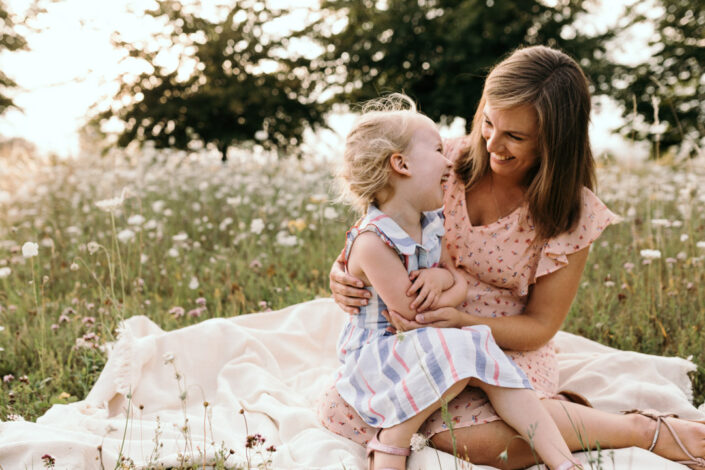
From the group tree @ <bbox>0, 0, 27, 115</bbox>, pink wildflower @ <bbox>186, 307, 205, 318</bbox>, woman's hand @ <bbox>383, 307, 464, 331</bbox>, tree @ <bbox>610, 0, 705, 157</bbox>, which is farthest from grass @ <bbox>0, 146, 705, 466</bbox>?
tree @ <bbox>610, 0, 705, 157</bbox>

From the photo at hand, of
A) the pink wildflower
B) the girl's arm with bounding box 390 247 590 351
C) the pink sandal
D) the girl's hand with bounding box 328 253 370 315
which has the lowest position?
the pink wildflower

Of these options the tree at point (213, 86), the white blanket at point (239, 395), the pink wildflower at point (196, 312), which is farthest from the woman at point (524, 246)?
the tree at point (213, 86)

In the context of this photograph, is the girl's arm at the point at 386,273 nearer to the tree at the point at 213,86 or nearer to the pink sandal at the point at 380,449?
the pink sandal at the point at 380,449

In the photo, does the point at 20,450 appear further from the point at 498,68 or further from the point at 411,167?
the point at 498,68

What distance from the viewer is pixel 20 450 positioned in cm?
192

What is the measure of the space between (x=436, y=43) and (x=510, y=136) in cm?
749

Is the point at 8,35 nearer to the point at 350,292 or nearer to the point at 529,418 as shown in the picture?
the point at 350,292

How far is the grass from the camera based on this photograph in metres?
2.94

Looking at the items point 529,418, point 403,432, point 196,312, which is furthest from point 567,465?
point 196,312

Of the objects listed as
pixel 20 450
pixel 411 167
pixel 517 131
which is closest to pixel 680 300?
pixel 517 131

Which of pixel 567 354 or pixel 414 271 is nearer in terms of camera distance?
pixel 414 271

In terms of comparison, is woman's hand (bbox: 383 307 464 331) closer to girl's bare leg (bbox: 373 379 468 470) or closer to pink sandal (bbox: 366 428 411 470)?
girl's bare leg (bbox: 373 379 468 470)

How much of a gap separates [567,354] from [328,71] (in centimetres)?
706

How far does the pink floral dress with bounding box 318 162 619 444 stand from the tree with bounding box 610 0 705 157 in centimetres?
683
